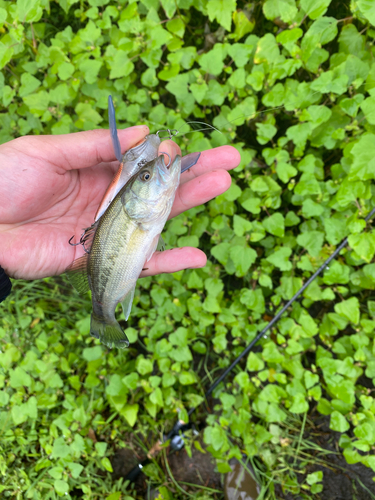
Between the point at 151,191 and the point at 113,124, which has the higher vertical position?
the point at 113,124

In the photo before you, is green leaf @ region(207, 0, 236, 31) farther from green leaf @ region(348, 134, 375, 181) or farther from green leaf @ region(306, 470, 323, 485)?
green leaf @ region(306, 470, 323, 485)

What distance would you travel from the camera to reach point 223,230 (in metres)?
2.98

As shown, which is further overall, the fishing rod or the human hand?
→ the fishing rod

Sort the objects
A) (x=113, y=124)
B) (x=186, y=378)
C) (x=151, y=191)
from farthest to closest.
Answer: (x=186, y=378) < (x=151, y=191) < (x=113, y=124)

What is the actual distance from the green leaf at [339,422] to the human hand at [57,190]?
5.93 ft

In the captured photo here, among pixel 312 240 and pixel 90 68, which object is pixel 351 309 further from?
pixel 90 68

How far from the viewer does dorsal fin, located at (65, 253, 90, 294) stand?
2.24 m

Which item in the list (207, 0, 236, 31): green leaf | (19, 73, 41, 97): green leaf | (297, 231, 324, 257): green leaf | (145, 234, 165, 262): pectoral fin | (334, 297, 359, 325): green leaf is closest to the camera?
(145, 234, 165, 262): pectoral fin

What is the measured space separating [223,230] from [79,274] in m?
1.47

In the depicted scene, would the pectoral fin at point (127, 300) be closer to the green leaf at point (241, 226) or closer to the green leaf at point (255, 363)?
the green leaf at point (241, 226)

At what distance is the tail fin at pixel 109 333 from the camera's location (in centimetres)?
226

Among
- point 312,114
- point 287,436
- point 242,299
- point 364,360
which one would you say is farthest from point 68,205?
point 287,436

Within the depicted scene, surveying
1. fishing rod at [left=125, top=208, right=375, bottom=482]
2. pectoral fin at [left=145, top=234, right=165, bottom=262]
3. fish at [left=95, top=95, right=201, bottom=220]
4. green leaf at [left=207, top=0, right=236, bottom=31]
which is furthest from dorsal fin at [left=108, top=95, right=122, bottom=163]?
fishing rod at [left=125, top=208, right=375, bottom=482]

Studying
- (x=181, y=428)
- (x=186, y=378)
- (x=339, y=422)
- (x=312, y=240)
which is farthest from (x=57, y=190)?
(x=339, y=422)
